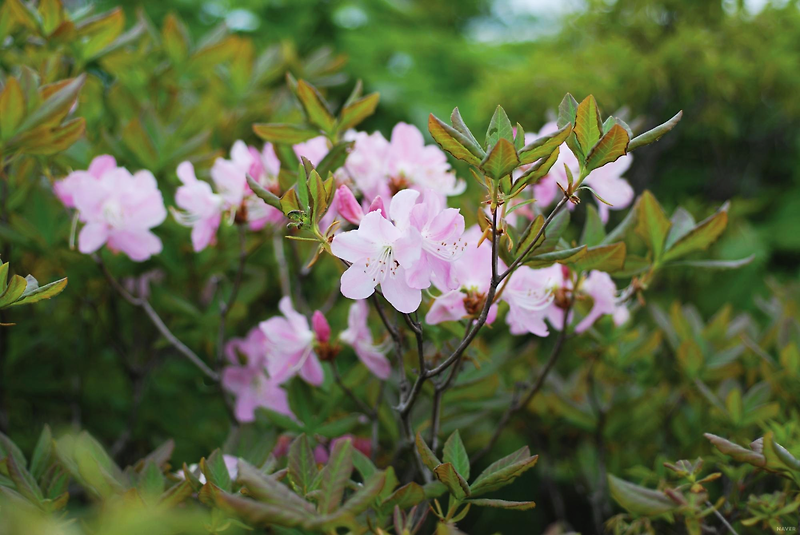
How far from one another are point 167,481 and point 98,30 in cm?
90

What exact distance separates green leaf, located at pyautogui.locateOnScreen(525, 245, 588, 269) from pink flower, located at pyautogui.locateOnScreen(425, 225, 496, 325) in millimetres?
109

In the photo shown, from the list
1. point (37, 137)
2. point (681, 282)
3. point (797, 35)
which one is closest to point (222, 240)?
point (37, 137)

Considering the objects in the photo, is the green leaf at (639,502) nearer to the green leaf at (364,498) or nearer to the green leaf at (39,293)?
the green leaf at (364,498)

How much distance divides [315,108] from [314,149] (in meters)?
0.08

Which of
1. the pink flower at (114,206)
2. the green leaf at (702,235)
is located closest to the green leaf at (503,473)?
the green leaf at (702,235)

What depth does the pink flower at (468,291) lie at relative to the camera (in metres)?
0.86

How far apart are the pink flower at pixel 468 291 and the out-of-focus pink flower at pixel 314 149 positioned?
1.03 feet

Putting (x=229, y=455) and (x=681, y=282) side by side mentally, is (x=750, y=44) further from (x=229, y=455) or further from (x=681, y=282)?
(x=229, y=455)

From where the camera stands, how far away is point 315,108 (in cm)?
102

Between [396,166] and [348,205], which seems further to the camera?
[396,166]

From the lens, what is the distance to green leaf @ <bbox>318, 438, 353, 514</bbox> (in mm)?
650

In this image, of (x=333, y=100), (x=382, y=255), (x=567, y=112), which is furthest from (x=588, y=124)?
(x=333, y=100)

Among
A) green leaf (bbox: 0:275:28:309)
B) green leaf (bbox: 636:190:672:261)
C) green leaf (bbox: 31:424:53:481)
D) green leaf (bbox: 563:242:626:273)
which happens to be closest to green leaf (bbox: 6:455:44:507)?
green leaf (bbox: 31:424:53:481)

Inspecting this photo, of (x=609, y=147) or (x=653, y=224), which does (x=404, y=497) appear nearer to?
(x=609, y=147)
